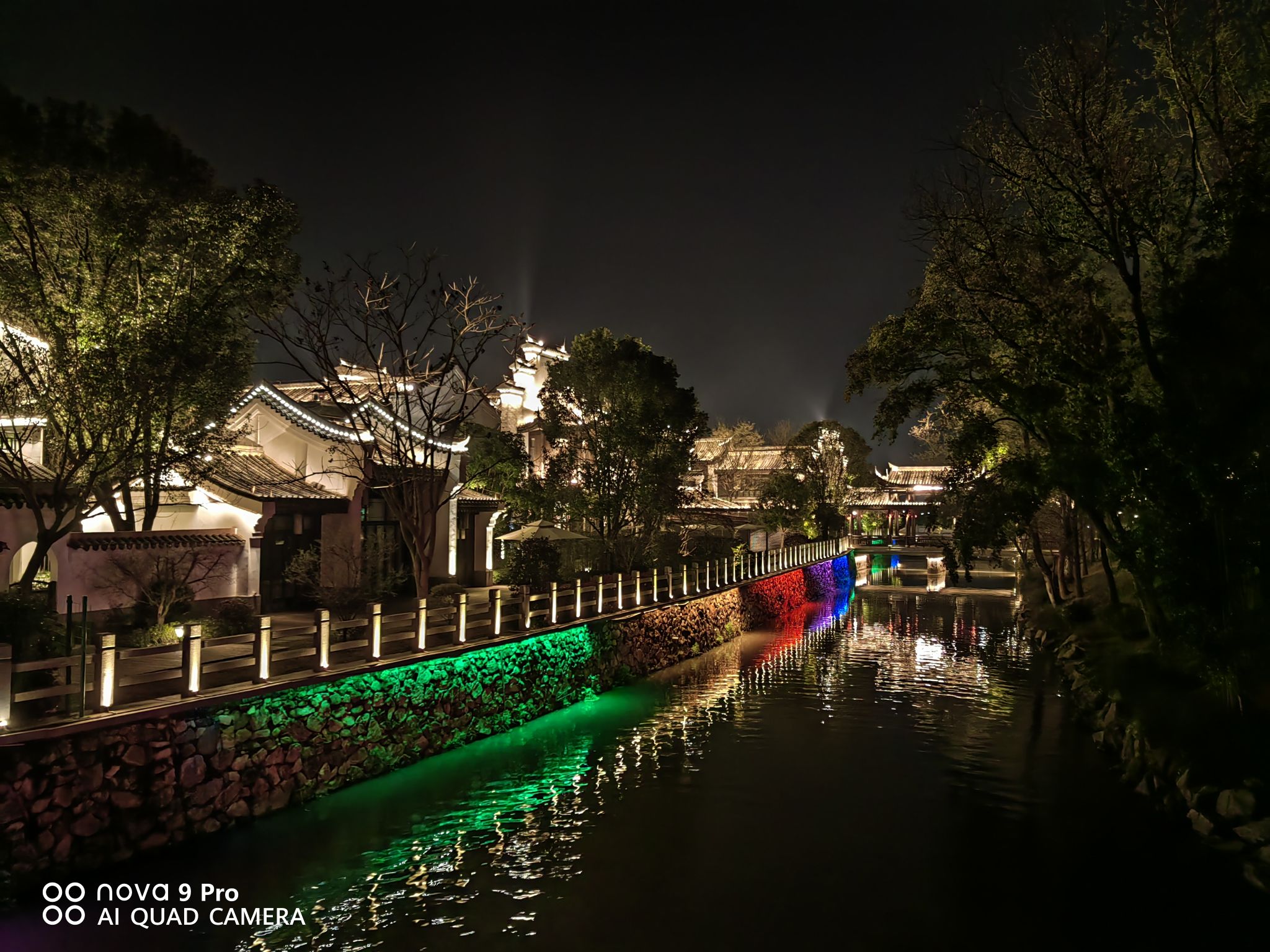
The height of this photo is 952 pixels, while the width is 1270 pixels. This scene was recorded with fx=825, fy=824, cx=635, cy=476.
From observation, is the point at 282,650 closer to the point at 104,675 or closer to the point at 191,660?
the point at 191,660

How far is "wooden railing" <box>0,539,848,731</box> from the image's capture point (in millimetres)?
9125

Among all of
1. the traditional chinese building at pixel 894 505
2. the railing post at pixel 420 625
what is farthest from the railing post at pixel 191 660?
the traditional chinese building at pixel 894 505

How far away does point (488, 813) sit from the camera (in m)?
11.5

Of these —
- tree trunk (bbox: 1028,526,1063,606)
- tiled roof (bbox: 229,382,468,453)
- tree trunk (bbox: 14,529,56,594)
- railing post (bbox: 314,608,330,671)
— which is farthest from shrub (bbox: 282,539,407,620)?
tree trunk (bbox: 1028,526,1063,606)

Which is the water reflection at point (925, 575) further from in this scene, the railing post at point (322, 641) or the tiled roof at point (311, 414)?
the railing post at point (322, 641)

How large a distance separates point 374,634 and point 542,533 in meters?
10.5

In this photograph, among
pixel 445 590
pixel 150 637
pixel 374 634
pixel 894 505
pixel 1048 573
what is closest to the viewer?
pixel 374 634

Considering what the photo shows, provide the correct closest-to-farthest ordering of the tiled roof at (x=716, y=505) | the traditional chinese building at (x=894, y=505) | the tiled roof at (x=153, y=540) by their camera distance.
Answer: the tiled roof at (x=153, y=540), the tiled roof at (x=716, y=505), the traditional chinese building at (x=894, y=505)

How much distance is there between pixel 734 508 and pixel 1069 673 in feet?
83.7

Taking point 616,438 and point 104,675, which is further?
point 616,438

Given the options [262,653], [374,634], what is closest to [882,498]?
[374,634]

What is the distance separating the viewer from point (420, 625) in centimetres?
1398

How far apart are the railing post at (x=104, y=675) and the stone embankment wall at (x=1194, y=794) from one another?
13.0 m

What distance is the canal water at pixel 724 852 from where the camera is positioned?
8367 mm
